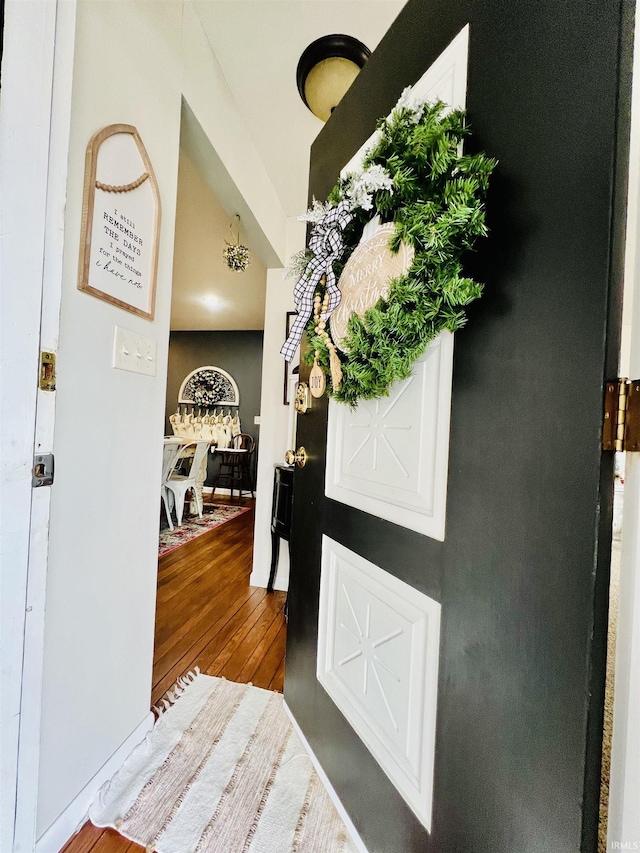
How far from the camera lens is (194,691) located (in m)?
1.42

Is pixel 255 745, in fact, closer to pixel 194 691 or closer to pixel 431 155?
pixel 194 691

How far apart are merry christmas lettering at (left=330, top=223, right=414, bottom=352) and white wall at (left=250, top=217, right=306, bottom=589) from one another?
5.37 ft

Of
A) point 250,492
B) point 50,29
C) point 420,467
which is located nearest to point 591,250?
point 420,467

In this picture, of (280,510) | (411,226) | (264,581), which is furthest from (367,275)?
(264,581)

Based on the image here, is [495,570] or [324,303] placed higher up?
[324,303]

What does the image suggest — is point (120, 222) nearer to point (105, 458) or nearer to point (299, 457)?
point (105, 458)

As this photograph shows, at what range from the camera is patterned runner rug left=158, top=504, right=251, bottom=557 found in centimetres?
325

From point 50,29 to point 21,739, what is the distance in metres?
1.42

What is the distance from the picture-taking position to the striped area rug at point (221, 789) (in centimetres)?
91

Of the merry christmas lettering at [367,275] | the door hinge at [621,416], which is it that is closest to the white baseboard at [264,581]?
the merry christmas lettering at [367,275]

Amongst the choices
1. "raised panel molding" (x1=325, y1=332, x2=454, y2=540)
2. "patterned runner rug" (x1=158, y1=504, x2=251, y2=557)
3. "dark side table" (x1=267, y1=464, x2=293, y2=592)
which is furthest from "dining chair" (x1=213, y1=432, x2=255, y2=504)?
"raised panel molding" (x1=325, y1=332, x2=454, y2=540)

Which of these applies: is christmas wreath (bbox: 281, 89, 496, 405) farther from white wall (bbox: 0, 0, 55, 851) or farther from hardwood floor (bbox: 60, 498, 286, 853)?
hardwood floor (bbox: 60, 498, 286, 853)

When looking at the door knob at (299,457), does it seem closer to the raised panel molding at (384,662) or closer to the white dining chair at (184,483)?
the raised panel molding at (384,662)

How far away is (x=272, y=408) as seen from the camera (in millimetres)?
2555
